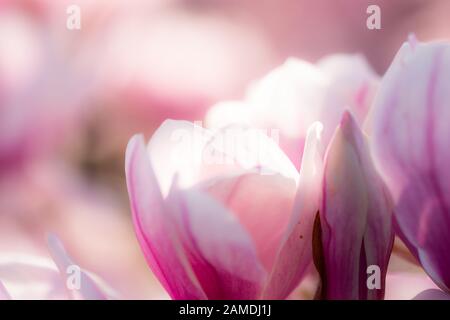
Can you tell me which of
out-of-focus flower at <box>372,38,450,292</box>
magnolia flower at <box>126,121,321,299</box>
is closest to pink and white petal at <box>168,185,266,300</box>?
magnolia flower at <box>126,121,321,299</box>

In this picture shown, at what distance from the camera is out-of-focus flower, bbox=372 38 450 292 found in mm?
523

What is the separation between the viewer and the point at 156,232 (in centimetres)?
51

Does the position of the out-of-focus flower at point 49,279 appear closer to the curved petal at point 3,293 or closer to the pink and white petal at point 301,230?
the curved petal at point 3,293

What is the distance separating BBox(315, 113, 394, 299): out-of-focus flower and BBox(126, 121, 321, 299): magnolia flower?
2 cm

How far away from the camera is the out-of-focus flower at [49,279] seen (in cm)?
54

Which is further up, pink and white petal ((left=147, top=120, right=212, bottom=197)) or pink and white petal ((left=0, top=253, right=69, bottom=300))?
pink and white petal ((left=147, top=120, right=212, bottom=197))

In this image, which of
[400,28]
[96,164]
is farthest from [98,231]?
[400,28]

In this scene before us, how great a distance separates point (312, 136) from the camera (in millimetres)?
547

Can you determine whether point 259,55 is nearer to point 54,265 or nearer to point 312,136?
point 312,136

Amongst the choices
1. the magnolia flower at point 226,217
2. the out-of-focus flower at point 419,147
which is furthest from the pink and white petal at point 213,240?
the out-of-focus flower at point 419,147

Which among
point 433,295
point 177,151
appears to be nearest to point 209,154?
point 177,151

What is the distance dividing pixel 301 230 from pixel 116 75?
0.83ft

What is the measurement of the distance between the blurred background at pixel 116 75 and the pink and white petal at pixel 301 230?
0.43ft

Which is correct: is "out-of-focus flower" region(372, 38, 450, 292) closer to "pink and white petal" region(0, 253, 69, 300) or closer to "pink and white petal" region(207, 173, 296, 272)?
"pink and white petal" region(207, 173, 296, 272)
